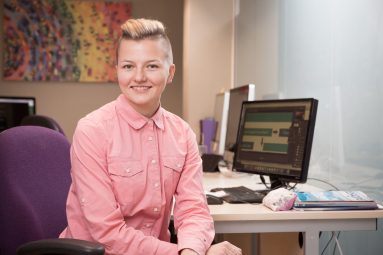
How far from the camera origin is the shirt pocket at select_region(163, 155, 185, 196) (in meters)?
1.51

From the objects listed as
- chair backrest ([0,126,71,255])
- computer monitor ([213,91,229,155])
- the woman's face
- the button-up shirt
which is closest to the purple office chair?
chair backrest ([0,126,71,255])

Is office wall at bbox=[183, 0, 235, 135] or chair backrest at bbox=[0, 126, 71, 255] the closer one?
chair backrest at bbox=[0, 126, 71, 255]

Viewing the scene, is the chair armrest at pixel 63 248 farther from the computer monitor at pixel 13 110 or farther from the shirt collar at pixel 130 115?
the computer monitor at pixel 13 110

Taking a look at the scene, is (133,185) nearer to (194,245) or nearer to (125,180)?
(125,180)

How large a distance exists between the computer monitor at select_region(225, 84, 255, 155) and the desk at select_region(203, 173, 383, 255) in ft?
3.30

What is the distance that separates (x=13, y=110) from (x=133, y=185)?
2.69m

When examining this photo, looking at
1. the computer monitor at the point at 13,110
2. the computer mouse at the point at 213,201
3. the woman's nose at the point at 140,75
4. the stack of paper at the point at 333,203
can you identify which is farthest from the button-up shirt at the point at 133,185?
the computer monitor at the point at 13,110

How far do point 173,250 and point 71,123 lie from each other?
3.88m

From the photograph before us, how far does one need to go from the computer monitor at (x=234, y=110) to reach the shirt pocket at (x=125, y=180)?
130 cm

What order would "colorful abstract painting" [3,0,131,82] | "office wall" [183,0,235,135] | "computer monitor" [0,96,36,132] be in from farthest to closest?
"colorful abstract painting" [3,0,131,82] → "office wall" [183,0,235,135] → "computer monitor" [0,96,36,132]

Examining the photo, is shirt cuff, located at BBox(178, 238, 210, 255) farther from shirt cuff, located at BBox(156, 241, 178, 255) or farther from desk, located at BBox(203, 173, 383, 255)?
desk, located at BBox(203, 173, 383, 255)

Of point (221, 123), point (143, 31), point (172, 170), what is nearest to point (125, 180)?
point (172, 170)

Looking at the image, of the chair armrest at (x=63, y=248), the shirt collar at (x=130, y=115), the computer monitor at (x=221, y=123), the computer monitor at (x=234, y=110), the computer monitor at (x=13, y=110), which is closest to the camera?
the chair armrest at (x=63, y=248)

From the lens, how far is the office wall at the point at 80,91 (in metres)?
4.96
